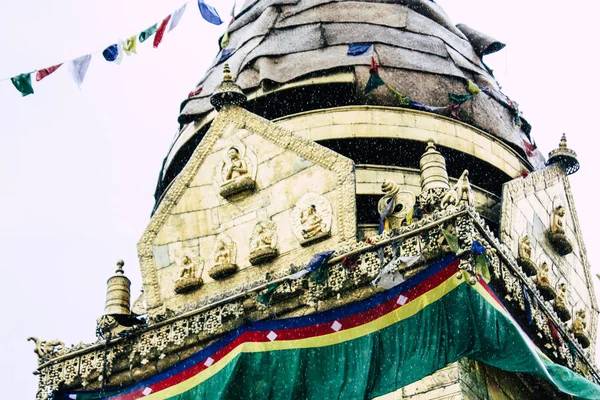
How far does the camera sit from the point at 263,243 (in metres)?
18.1

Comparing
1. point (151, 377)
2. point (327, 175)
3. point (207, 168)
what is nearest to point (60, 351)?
point (151, 377)

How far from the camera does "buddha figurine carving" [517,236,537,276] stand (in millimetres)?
19109

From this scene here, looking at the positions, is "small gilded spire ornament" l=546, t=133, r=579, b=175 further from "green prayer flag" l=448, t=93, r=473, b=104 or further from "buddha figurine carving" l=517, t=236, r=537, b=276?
"buddha figurine carving" l=517, t=236, r=537, b=276

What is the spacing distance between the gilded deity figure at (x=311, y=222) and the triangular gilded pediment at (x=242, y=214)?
15 millimetres

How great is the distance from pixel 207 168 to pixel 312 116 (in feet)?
9.84

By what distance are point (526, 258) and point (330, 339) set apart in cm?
438

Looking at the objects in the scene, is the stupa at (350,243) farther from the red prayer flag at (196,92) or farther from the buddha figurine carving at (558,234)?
the red prayer flag at (196,92)

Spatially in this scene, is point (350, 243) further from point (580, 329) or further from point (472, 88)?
point (472, 88)

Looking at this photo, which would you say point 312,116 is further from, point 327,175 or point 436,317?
point 436,317

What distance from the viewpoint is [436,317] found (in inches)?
614

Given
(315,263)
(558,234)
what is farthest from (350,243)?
(558,234)

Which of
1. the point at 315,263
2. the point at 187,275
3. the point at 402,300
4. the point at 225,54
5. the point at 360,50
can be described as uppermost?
the point at 225,54

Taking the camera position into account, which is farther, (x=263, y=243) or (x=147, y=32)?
(x=147, y=32)

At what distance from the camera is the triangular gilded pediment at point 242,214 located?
17781 mm
